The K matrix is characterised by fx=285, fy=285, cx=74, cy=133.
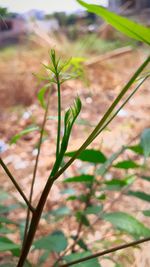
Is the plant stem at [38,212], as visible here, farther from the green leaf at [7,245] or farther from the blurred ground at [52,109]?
the blurred ground at [52,109]

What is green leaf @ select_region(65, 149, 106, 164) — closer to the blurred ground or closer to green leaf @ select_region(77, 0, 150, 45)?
green leaf @ select_region(77, 0, 150, 45)

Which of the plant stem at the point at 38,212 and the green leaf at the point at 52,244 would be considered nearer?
the plant stem at the point at 38,212

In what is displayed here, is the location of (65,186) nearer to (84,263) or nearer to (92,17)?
(84,263)

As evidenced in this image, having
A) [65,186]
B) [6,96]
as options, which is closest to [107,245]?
[65,186]

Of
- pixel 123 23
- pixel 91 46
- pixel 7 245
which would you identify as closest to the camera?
pixel 123 23

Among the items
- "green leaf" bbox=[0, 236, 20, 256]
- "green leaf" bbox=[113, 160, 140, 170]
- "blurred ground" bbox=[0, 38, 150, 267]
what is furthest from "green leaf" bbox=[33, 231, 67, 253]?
"blurred ground" bbox=[0, 38, 150, 267]

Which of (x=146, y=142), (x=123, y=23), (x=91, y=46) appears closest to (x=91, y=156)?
(x=146, y=142)

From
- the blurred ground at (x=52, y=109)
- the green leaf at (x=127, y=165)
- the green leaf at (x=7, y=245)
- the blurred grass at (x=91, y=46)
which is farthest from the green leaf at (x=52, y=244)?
the blurred grass at (x=91, y=46)

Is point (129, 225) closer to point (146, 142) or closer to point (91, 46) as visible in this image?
point (146, 142)
